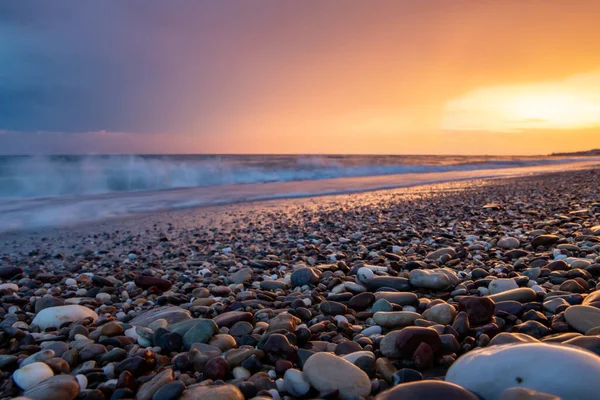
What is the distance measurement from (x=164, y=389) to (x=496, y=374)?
1.27 meters

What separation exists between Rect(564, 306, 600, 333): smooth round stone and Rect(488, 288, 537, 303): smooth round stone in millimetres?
382

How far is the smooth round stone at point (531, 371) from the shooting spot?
4.18 ft

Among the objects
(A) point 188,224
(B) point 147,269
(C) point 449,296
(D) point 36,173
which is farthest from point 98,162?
(C) point 449,296

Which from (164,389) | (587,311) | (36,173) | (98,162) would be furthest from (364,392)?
(98,162)

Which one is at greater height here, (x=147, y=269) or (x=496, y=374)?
(x=496, y=374)

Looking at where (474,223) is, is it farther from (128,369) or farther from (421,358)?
(128,369)

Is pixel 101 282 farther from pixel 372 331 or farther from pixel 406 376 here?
pixel 406 376

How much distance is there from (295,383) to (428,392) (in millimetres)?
566

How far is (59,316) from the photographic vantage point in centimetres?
262

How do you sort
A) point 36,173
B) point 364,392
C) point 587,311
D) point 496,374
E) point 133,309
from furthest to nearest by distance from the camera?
1. point 36,173
2. point 133,309
3. point 587,311
4. point 364,392
5. point 496,374

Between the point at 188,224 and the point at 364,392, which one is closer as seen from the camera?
the point at 364,392

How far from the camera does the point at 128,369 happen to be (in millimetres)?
1866

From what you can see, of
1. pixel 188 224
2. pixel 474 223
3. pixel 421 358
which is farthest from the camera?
pixel 188 224

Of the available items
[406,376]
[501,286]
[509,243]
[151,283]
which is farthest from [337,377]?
[509,243]
